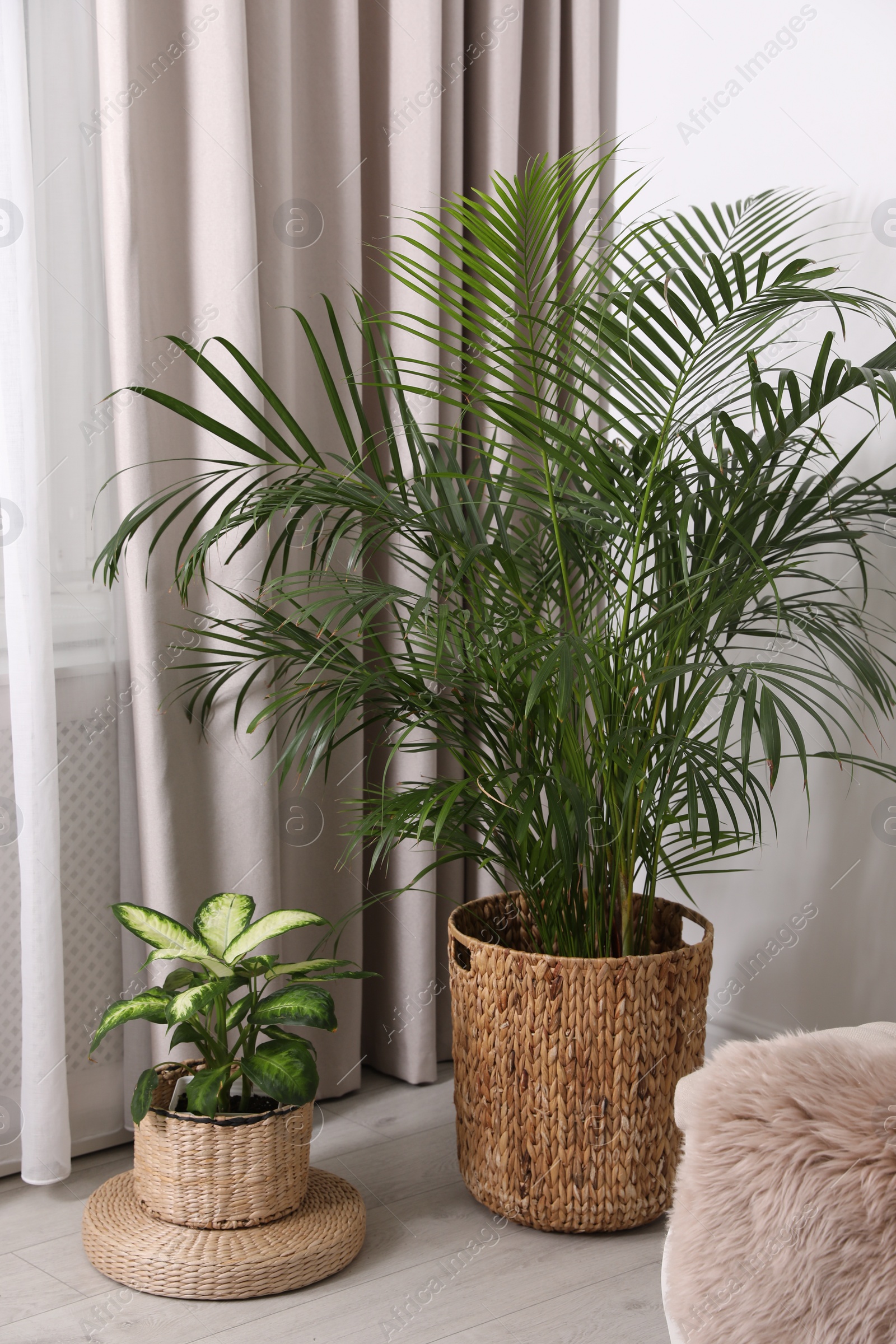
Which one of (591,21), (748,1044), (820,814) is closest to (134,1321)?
(748,1044)

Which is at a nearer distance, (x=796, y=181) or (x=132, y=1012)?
(x=132, y=1012)

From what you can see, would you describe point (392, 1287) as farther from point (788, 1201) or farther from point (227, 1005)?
point (788, 1201)

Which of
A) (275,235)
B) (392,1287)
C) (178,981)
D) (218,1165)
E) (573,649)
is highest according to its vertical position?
(275,235)

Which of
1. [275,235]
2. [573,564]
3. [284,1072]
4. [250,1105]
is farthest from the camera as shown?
[275,235]

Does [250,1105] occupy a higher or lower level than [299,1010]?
lower

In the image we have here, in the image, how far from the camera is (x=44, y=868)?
1729mm

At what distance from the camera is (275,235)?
1.97m

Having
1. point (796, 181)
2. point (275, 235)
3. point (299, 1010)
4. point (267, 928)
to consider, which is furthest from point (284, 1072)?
point (796, 181)

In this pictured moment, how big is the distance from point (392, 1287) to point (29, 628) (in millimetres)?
1024

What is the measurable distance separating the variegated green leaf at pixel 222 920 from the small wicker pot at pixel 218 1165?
220 mm

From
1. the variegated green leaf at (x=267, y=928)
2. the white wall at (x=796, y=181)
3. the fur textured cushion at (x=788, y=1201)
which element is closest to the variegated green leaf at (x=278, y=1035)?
the variegated green leaf at (x=267, y=928)

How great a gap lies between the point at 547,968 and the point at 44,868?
74 centimetres

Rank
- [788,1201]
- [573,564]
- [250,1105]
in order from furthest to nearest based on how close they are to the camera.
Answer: [573,564], [250,1105], [788,1201]

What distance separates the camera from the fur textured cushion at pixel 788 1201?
89 cm
